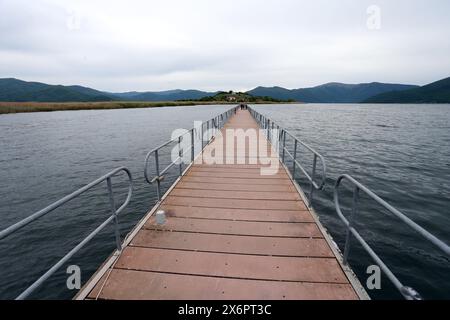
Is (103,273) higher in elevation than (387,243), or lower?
higher

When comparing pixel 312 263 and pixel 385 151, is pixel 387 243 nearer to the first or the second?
pixel 312 263

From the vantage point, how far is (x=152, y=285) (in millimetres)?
3021

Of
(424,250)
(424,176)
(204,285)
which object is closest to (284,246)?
(204,285)

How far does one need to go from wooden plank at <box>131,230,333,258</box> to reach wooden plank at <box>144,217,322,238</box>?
5.1 inches

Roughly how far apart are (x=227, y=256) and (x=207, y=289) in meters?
0.70

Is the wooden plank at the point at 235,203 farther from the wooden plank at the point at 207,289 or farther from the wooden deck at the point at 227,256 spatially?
the wooden plank at the point at 207,289

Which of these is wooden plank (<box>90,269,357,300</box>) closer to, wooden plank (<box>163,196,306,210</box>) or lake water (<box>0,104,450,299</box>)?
wooden plank (<box>163,196,306,210</box>)

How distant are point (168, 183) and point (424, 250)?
30.5 ft

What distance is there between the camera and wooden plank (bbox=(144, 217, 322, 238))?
4.23 m

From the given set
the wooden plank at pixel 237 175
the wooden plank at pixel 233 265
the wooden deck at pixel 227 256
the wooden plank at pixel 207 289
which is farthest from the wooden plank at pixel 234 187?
the wooden plank at pixel 207 289

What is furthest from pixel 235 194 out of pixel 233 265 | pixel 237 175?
pixel 233 265

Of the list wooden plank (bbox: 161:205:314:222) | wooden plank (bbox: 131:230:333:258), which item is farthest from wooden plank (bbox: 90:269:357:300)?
wooden plank (bbox: 161:205:314:222)

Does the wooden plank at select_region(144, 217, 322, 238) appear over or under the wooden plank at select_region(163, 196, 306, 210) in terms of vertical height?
under
